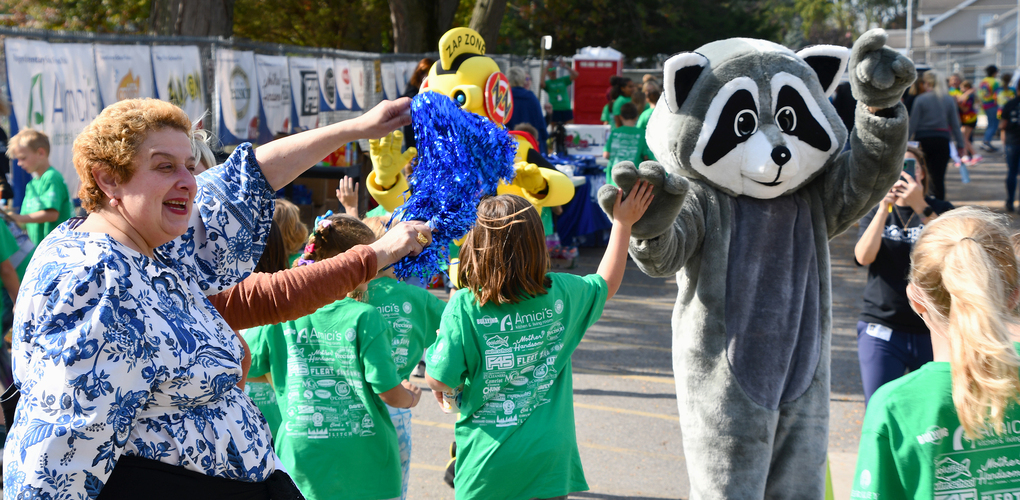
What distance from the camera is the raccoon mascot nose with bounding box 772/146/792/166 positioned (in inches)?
106

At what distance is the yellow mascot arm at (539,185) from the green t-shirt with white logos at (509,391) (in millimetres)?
1478

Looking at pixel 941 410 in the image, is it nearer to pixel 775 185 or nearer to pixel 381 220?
pixel 775 185

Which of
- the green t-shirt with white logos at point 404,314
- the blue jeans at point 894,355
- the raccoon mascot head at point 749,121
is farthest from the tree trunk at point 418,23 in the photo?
the raccoon mascot head at point 749,121

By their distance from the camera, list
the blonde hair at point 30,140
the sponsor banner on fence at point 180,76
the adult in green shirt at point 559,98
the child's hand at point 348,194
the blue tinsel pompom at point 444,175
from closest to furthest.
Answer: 1. the blue tinsel pompom at point 444,175
2. the child's hand at point 348,194
3. the blonde hair at point 30,140
4. the sponsor banner on fence at point 180,76
5. the adult in green shirt at point 559,98

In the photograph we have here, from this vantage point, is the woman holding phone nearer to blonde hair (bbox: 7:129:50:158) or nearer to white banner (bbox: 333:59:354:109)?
blonde hair (bbox: 7:129:50:158)

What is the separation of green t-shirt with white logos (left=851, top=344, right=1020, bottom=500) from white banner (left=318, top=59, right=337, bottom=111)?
27.6 feet

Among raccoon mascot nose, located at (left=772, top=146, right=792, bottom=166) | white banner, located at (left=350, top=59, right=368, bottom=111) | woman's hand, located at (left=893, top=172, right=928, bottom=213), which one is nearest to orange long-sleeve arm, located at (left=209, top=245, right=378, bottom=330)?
raccoon mascot nose, located at (left=772, top=146, right=792, bottom=166)

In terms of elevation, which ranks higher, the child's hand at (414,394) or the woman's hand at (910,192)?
the woman's hand at (910,192)

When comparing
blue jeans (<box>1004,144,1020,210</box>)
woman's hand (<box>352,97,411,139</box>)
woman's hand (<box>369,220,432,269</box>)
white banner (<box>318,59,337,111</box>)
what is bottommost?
blue jeans (<box>1004,144,1020,210</box>)

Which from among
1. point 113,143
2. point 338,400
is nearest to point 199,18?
point 338,400

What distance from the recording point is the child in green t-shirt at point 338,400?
2.62m

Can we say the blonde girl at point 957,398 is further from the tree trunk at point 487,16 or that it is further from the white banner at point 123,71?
the tree trunk at point 487,16

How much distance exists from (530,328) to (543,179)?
1.68 metres

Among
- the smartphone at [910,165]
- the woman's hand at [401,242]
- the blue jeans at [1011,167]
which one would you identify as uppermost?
the woman's hand at [401,242]
